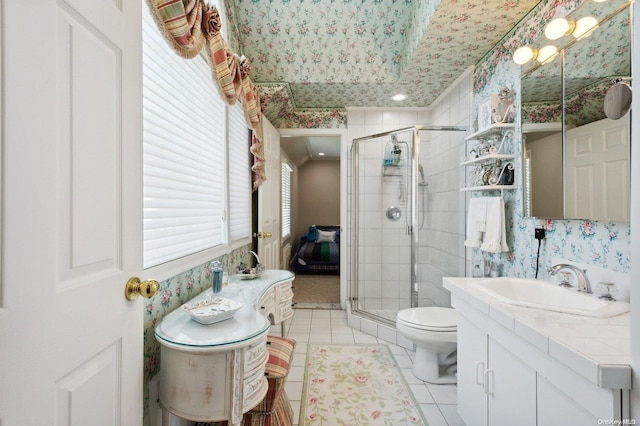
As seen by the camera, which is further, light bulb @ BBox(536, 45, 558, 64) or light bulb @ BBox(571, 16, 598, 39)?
light bulb @ BBox(536, 45, 558, 64)

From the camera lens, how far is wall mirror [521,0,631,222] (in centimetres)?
121

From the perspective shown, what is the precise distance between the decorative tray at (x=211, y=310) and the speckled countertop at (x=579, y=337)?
1.06m

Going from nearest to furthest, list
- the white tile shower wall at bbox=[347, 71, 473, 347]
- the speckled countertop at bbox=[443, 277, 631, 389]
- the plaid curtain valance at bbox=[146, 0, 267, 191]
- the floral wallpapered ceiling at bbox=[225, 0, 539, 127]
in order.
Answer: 1. the speckled countertop at bbox=[443, 277, 631, 389]
2. the plaid curtain valance at bbox=[146, 0, 267, 191]
3. the floral wallpapered ceiling at bbox=[225, 0, 539, 127]
4. the white tile shower wall at bbox=[347, 71, 473, 347]

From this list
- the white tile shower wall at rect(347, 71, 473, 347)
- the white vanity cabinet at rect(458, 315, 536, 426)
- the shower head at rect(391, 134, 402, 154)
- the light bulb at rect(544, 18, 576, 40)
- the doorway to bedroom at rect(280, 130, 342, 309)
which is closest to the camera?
the white vanity cabinet at rect(458, 315, 536, 426)

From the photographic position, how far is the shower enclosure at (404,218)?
9.06ft

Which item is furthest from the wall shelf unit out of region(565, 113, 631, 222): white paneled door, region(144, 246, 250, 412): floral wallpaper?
region(144, 246, 250, 412): floral wallpaper

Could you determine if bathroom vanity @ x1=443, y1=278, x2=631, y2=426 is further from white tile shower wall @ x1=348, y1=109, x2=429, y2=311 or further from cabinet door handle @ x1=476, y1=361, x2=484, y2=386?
white tile shower wall @ x1=348, y1=109, x2=429, y2=311

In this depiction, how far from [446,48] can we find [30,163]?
2430 mm

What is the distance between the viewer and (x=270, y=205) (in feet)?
10.3

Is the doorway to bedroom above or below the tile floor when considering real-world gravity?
above

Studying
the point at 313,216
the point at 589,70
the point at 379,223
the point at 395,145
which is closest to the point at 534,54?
the point at 589,70

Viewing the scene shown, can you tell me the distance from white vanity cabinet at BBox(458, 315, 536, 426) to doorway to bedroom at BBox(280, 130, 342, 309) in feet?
7.15

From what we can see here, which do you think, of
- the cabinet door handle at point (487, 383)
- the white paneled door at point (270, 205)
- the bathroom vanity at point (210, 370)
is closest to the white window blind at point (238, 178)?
the white paneled door at point (270, 205)

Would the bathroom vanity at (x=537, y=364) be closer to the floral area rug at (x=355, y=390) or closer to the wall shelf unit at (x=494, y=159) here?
the floral area rug at (x=355, y=390)
